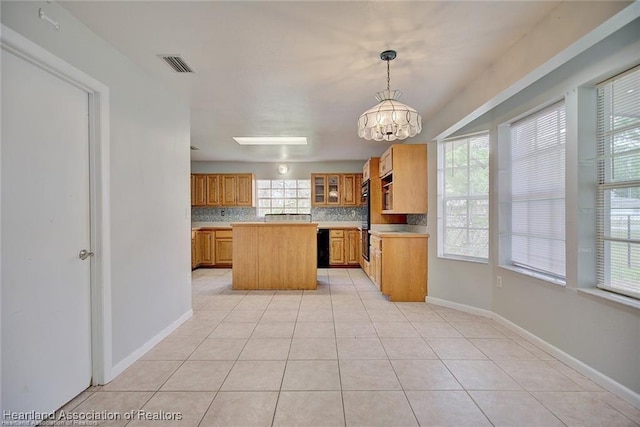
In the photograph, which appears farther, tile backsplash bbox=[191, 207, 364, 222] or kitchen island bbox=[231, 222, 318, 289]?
tile backsplash bbox=[191, 207, 364, 222]

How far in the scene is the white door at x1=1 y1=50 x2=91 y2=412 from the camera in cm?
147

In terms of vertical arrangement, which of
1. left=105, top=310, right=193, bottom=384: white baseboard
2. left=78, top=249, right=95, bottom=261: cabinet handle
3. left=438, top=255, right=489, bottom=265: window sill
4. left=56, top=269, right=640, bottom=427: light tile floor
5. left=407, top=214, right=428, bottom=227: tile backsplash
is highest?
left=407, top=214, right=428, bottom=227: tile backsplash

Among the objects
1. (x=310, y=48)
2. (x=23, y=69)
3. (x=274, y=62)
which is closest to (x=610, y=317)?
(x=310, y=48)

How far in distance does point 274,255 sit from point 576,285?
11.6 ft

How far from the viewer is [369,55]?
88.1 inches

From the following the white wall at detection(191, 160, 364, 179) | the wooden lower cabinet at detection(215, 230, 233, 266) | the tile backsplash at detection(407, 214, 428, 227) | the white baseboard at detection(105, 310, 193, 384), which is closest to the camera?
the white baseboard at detection(105, 310, 193, 384)

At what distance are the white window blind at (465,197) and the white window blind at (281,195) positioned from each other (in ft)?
12.5

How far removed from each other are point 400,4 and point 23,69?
2.07 metres

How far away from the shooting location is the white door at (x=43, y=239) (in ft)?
4.83

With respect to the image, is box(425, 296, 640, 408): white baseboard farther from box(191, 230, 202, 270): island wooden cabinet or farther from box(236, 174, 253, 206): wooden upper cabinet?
box(191, 230, 202, 270): island wooden cabinet

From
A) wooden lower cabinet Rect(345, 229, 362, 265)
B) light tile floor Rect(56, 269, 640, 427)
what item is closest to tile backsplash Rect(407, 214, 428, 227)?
light tile floor Rect(56, 269, 640, 427)

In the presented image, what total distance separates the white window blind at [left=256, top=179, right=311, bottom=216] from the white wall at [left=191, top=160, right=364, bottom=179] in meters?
0.17

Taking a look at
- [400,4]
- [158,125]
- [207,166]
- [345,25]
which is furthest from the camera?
[207,166]

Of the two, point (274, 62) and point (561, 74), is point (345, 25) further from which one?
point (561, 74)
